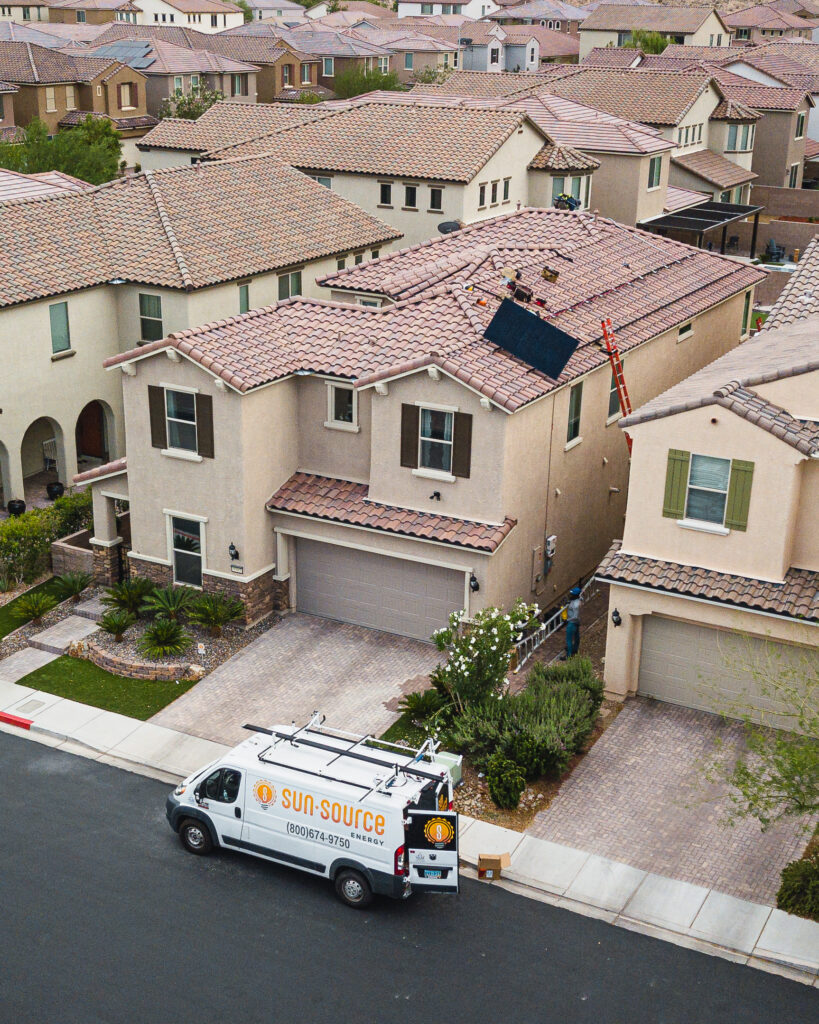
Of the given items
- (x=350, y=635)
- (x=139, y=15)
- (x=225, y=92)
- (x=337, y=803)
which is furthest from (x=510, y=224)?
(x=139, y=15)

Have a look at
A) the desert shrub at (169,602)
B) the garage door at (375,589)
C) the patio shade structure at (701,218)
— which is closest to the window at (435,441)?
the garage door at (375,589)

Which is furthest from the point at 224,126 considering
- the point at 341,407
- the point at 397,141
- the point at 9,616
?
the point at 9,616

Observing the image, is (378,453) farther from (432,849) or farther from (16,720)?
(432,849)

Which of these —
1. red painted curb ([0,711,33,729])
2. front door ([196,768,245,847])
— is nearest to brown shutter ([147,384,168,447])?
red painted curb ([0,711,33,729])

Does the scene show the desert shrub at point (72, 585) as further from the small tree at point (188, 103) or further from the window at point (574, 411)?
the small tree at point (188, 103)

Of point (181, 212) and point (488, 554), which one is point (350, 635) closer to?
point (488, 554)
